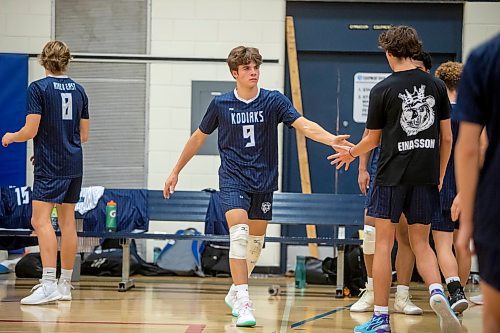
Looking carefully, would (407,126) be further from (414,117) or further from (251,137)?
(251,137)

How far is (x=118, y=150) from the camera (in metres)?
8.85

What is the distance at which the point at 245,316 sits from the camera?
495 centimetres

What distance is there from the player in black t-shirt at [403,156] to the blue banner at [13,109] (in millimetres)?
5174

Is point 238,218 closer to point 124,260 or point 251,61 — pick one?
point 251,61

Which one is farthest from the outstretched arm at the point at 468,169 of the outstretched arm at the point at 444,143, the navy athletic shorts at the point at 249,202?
the navy athletic shorts at the point at 249,202

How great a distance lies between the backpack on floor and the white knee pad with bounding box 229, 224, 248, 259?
3.27 m

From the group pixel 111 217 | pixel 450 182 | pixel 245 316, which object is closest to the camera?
pixel 245 316

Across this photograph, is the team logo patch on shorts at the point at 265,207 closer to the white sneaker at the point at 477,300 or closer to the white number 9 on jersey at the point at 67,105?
the white number 9 on jersey at the point at 67,105

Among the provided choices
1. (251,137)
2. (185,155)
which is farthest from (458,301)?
(185,155)

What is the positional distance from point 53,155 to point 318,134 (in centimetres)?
201

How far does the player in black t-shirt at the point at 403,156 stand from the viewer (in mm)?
4516

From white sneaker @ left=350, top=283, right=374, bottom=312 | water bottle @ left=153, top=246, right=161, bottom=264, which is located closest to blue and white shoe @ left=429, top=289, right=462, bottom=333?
white sneaker @ left=350, top=283, right=374, bottom=312

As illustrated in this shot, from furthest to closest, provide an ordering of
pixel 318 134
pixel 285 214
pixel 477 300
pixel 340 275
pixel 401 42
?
pixel 285 214
pixel 340 275
pixel 477 300
pixel 318 134
pixel 401 42

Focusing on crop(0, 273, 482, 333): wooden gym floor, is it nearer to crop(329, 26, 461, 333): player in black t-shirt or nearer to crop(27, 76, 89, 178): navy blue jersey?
crop(329, 26, 461, 333): player in black t-shirt
